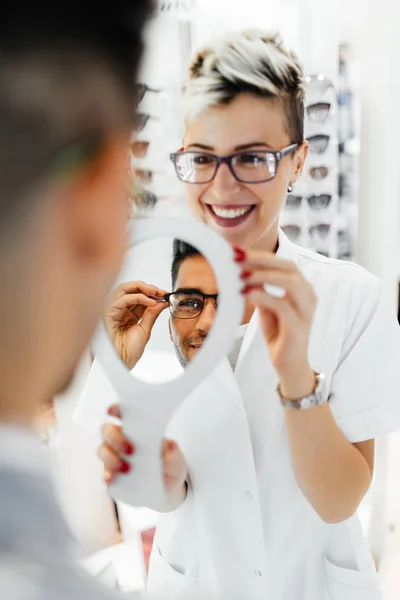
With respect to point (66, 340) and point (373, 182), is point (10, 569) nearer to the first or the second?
point (66, 340)

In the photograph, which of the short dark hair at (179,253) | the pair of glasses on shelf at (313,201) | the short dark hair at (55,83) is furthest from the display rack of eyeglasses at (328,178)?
the short dark hair at (55,83)

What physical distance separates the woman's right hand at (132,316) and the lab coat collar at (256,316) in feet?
0.39

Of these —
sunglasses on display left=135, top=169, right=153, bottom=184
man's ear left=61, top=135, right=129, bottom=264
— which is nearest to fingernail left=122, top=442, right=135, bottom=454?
man's ear left=61, top=135, right=129, bottom=264

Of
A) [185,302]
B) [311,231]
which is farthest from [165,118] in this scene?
[311,231]

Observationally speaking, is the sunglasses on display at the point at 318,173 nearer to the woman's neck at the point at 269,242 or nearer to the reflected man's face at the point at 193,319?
the woman's neck at the point at 269,242

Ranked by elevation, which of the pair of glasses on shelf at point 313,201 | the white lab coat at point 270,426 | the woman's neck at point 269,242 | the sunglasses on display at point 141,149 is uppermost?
the sunglasses on display at point 141,149

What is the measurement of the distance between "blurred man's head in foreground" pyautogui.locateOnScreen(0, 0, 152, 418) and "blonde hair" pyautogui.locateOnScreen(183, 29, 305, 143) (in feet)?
0.98

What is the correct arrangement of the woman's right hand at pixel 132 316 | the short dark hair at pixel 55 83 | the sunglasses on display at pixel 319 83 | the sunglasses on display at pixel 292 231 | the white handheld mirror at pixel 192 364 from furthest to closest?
the sunglasses on display at pixel 292 231
the sunglasses on display at pixel 319 83
the woman's right hand at pixel 132 316
the white handheld mirror at pixel 192 364
the short dark hair at pixel 55 83

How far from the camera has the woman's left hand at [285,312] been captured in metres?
0.39

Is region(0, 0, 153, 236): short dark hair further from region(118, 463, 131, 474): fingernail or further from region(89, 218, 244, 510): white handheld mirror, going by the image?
region(118, 463, 131, 474): fingernail

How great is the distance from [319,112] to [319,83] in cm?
4

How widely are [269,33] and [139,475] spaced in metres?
0.50

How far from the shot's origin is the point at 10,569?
0.66 feet

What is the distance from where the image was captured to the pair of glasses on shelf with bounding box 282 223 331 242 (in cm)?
83
